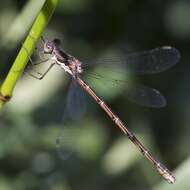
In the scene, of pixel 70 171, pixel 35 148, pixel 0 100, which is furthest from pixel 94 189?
pixel 0 100

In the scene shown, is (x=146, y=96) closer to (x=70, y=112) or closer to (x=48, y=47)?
(x=70, y=112)

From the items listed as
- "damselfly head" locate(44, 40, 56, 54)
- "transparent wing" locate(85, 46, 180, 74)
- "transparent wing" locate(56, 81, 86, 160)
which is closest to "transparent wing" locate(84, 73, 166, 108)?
"transparent wing" locate(85, 46, 180, 74)

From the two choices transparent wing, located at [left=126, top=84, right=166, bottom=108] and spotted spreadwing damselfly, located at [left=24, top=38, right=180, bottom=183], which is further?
transparent wing, located at [left=126, top=84, right=166, bottom=108]

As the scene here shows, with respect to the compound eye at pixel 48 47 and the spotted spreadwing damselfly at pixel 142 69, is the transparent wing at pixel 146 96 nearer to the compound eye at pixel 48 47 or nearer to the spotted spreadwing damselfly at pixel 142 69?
the spotted spreadwing damselfly at pixel 142 69

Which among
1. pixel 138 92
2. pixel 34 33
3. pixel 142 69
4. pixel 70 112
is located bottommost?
pixel 70 112

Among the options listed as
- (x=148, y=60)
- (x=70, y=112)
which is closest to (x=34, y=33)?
(x=70, y=112)

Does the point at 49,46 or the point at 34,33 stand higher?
the point at 34,33

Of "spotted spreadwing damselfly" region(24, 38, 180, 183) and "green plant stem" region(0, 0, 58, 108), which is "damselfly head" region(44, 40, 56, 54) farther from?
"green plant stem" region(0, 0, 58, 108)
